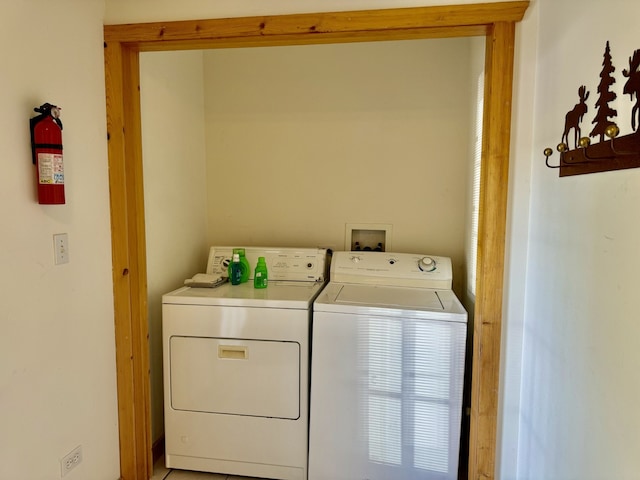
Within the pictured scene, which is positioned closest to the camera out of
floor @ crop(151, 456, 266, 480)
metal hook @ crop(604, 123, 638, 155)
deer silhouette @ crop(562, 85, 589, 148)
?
metal hook @ crop(604, 123, 638, 155)

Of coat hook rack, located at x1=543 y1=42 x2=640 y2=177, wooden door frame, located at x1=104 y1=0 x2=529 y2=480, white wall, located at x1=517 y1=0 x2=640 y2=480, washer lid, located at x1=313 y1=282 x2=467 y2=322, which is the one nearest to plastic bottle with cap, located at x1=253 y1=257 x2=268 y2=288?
washer lid, located at x1=313 y1=282 x2=467 y2=322

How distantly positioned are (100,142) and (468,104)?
1992 millimetres

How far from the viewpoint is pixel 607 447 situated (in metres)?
0.95

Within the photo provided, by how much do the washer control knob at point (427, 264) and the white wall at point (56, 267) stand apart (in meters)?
1.59

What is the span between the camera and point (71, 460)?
1618 millimetres

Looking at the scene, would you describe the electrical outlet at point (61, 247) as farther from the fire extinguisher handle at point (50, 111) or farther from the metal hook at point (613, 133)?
the metal hook at point (613, 133)

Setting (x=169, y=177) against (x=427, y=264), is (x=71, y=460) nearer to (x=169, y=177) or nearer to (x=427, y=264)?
(x=169, y=177)

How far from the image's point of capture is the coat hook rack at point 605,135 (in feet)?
2.70

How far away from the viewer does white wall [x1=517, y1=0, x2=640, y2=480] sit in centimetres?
88

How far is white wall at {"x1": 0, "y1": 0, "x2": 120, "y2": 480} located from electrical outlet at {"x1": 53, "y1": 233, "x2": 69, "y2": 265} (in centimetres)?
2

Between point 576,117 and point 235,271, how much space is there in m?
1.77

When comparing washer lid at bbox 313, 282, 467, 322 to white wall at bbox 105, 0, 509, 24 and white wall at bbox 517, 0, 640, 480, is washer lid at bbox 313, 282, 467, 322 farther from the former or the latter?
white wall at bbox 105, 0, 509, 24

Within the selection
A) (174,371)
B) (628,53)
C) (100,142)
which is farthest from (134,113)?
(628,53)

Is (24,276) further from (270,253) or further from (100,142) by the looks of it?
(270,253)
